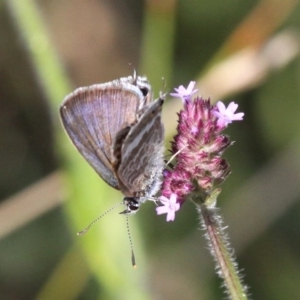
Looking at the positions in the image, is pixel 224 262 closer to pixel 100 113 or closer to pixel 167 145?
pixel 100 113

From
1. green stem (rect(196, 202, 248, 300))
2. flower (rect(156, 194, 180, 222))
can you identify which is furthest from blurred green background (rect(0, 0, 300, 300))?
green stem (rect(196, 202, 248, 300))

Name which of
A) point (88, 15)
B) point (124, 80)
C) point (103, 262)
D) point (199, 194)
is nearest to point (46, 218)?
point (103, 262)

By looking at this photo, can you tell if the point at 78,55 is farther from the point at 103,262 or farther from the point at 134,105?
the point at 134,105

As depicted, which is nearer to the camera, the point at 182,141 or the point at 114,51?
the point at 182,141

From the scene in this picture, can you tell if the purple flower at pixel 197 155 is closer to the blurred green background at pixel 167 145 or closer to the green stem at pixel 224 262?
the green stem at pixel 224 262

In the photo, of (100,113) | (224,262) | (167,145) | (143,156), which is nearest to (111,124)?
(100,113)

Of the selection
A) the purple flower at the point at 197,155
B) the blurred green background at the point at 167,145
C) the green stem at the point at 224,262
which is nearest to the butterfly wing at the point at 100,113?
the purple flower at the point at 197,155

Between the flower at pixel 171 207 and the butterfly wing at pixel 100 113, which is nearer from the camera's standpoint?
the flower at pixel 171 207
